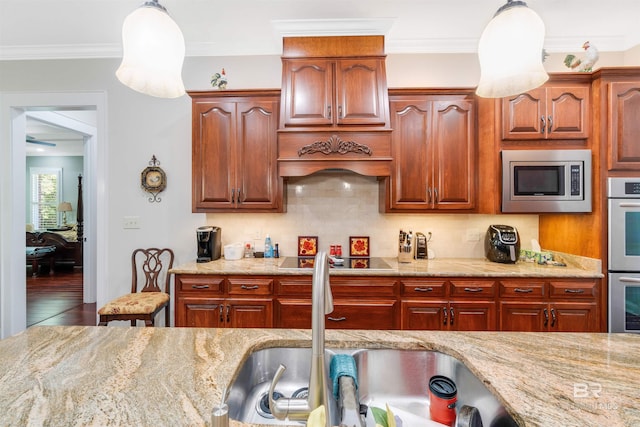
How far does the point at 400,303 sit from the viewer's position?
235 cm

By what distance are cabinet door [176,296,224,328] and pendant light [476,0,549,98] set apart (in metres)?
2.22

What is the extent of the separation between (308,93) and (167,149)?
4.85 feet

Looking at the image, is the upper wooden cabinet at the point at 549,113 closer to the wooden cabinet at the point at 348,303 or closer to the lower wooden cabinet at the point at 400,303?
the lower wooden cabinet at the point at 400,303

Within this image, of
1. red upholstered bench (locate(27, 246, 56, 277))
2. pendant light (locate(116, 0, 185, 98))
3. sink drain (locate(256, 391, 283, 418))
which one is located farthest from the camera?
red upholstered bench (locate(27, 246, 56, 277))

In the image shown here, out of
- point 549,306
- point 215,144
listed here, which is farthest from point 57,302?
point 549,306

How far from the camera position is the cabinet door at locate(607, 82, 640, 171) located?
229 centimetres

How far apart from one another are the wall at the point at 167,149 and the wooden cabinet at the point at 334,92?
467mm

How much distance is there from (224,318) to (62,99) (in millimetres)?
2700

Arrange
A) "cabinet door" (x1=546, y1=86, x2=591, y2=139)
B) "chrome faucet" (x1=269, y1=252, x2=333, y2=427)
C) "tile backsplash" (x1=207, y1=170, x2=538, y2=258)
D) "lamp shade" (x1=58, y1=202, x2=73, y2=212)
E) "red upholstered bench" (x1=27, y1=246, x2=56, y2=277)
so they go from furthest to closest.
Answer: "lamp shade" (x1=58, y1=202, x2=73, y2=212), "red upholstered bench" (x1=27, y1=246, x2=56, y2=277), "tile backsplash" (x1=207, y1=170, x2=538, y2=258), "cabinet door" (x1=546, y1=86, x2=591, y2=139), "chrome faucet" (x1=269, y1=252, x2=333, y2=427)

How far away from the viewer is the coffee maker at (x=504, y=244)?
2.61 m

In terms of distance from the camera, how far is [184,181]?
3.06 meters

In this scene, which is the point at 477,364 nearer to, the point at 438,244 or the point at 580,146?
the point at 438,244

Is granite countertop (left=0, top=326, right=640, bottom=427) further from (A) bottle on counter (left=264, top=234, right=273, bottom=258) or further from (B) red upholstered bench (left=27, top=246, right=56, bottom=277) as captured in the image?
Answer: (B) red upholstered bench (left=27, top=246, right=56, bottom=277)

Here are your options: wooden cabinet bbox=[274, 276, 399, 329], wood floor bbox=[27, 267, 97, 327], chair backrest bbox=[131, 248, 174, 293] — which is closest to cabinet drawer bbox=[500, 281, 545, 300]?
wooden cabinet bbox=[274, 276, 399, 329]
